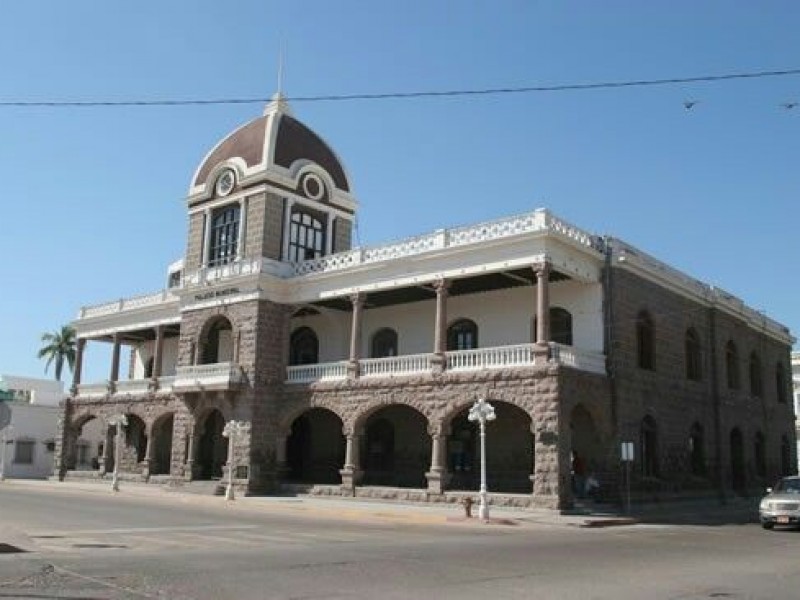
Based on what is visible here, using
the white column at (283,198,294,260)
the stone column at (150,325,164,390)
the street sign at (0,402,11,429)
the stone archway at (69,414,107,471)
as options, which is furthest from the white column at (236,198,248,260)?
the street sign at (0,402,11,429)

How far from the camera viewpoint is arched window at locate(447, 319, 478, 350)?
35.5m

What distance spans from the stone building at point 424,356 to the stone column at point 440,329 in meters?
0.08

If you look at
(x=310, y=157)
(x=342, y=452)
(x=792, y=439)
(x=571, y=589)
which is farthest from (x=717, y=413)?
(x=571, y=589)

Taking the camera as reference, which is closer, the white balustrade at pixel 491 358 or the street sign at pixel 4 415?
the street sign at pixel 4 415

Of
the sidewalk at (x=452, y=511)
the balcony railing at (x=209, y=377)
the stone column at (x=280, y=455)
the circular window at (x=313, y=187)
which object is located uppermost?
the circular window at (x=313, y=187)

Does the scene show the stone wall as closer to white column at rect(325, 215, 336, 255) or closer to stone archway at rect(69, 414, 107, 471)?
white column at rect(325, 215, 336, 255)

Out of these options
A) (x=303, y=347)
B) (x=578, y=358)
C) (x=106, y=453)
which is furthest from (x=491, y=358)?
(x=106, y=453)

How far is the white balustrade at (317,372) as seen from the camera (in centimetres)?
3491

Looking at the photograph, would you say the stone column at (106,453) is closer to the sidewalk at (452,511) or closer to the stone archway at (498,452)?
the sidewalk at (452,511)

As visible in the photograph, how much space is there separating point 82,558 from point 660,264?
91.0 feet

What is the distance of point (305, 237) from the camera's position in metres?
40.0

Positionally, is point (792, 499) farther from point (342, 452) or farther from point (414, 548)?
→ point (342, 452)

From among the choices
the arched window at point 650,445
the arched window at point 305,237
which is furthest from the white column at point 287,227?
the arched window at point 650,445

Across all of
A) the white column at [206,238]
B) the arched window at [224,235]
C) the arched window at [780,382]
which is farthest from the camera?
the arched window at [780,382]
